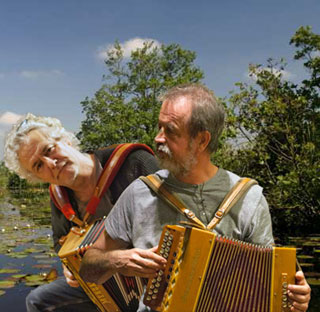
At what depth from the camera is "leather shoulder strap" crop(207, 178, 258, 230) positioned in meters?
1.66

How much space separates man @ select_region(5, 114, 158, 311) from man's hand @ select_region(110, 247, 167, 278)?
0.76 m

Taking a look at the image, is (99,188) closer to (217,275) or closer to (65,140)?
(65,140)

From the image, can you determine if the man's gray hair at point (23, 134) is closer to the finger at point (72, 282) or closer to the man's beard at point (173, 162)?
the finger at point (72, 282)

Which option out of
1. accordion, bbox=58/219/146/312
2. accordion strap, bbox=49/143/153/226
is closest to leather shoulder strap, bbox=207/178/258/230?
accordion, bbox=58/219/146/312

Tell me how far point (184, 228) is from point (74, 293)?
137 centimetres

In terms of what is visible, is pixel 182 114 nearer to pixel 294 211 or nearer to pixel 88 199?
pixel 88 199

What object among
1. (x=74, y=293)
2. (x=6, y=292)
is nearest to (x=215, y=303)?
(x=74, y=293)

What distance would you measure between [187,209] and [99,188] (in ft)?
2.70

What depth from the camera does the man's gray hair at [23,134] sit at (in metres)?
2.29

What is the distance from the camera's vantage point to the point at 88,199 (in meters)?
2.45

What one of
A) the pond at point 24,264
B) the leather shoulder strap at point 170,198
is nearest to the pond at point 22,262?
the pond at point 24,264

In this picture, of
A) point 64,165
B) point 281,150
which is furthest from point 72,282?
point 281,150

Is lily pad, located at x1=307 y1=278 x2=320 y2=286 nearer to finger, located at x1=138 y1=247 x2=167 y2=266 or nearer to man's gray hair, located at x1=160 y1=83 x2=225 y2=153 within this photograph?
man's gray hair, located at x1=160 y1=83 x2=225 y2=153

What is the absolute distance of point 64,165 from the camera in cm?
230
